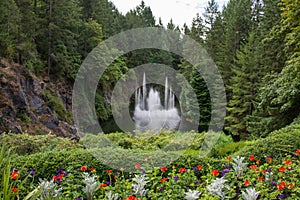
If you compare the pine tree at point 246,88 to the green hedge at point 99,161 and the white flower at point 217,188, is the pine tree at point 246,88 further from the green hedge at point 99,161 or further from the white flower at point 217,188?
the white flower at point 217,188

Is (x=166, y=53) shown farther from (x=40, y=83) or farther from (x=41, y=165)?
(x=41, y=165)

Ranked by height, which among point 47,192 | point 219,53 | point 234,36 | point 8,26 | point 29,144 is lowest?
point 29,144

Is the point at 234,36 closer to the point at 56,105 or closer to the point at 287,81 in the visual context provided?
the point at 287,81

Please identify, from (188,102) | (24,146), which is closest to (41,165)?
(24,146)

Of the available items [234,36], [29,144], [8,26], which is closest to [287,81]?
[29,144]

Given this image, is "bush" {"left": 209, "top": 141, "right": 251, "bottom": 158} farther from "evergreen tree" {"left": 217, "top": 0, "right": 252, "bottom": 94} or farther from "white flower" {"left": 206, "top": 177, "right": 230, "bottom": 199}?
"evergreen tree" {"left": 217, "top": 0, "right": 252, "bottom": 94}

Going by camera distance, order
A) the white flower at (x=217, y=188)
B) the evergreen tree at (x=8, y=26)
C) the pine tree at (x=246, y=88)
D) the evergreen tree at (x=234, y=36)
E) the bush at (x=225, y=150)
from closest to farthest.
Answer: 1. the white flower at (x=217, y=188)
2. the bush at (x=225, y=150)
3. the evergreen tree at (x=8, y=26)
4. the pine tree at (x=246, y=88)
5. the evergreen tree at (x=234, y=36)

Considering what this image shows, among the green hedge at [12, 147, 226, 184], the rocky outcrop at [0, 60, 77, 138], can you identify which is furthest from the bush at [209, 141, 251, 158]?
the rocky outcrop at [0, 60, 77, 138]

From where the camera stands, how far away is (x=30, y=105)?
1355 centimetres

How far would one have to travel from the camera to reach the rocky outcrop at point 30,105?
11.8m

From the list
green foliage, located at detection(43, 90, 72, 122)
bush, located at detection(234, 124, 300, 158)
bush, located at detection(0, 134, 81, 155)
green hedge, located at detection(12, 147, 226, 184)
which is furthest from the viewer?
green foliage, located at detection(43, 90, 72, 122)

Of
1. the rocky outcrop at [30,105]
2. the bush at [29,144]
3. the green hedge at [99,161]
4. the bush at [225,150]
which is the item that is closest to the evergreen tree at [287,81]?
the bush at [225,150]

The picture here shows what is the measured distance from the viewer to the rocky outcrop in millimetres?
11844

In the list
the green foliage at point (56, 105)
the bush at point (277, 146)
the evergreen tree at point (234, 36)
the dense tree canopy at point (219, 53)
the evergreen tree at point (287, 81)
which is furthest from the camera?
the evergreen tree at point (234, 36)
